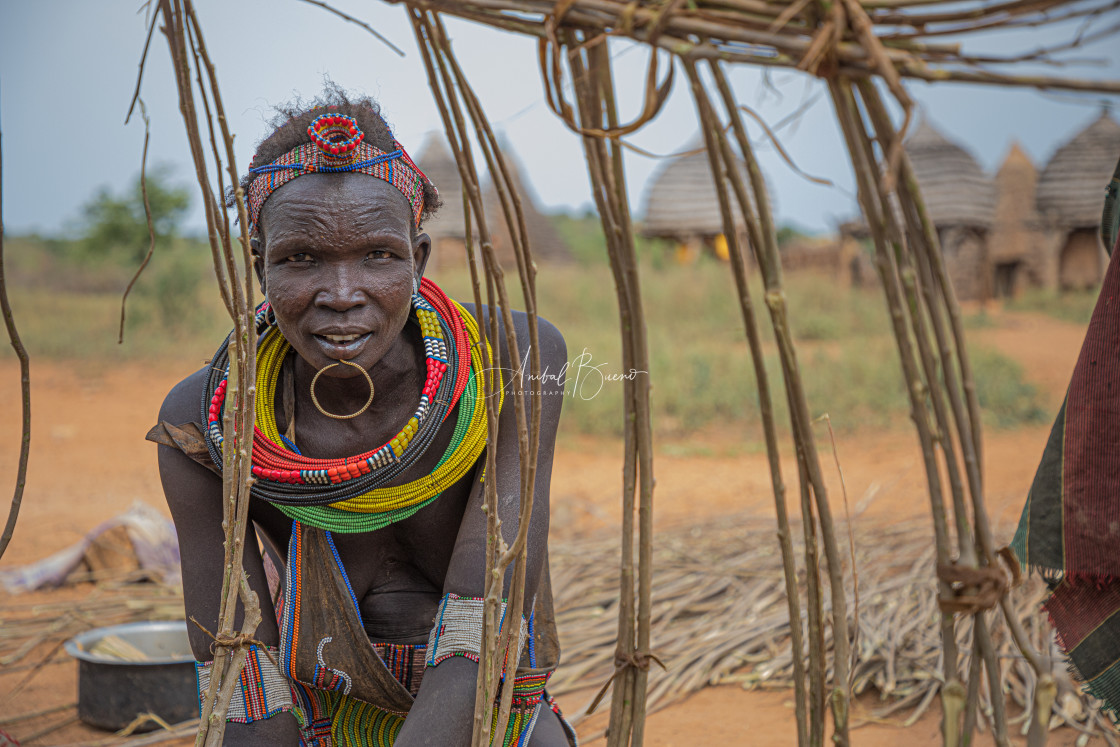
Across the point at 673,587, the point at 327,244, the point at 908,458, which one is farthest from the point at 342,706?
the point at 908,458

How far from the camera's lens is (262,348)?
2.00 m

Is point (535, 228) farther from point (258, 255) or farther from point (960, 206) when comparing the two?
point (258, 255)

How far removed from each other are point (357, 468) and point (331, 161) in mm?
591

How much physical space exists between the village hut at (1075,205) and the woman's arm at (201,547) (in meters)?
18.4

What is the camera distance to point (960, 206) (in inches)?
A: 667

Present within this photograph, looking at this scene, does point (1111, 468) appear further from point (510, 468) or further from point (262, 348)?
point (262, 348)

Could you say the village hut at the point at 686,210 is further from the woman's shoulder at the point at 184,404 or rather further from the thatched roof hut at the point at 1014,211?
the woman's shoulder at the point at 184,404

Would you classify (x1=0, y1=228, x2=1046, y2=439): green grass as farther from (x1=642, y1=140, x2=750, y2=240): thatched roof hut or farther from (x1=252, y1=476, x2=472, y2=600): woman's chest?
(x1=252, y1=476, x2=472, y2=600): woman's chest

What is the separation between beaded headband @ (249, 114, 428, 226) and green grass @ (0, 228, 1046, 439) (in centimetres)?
467

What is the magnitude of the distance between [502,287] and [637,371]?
26 centimetres

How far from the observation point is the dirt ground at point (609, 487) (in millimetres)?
3252

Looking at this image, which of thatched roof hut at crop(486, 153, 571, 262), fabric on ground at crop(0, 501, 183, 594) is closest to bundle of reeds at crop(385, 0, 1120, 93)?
fabric on ground at crop(0, 501, 183, 594)

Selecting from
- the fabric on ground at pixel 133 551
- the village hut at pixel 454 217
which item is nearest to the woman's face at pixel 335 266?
the fabric on ground at pixel 133 551

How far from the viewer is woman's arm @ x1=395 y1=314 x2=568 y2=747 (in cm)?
166
